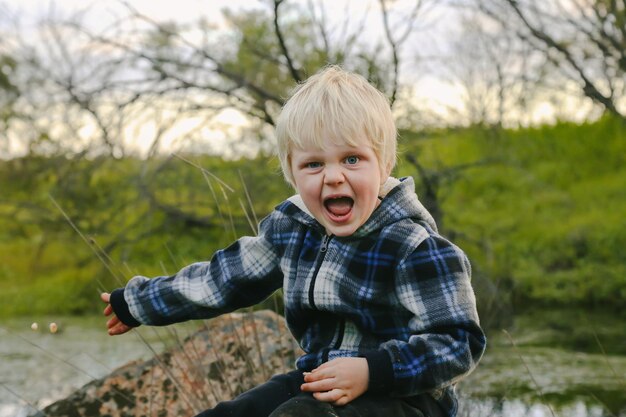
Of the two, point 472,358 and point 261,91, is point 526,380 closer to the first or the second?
point 261,91

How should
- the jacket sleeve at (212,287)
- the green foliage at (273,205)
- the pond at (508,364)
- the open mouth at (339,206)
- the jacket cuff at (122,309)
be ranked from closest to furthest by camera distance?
the open mouth at (339,206)
the jacket sleeve at (212,287)
the jacket cuff at (122,309)
the pond at (508,364)
the green foliage at (273,205)

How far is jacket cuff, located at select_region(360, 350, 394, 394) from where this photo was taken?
206cm

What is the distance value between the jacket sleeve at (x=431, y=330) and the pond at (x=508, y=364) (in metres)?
1.67

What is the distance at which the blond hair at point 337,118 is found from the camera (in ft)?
7.10

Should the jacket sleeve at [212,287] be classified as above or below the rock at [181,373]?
above

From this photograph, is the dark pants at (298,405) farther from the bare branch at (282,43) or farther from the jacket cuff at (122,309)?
the bare branch at (282,43)

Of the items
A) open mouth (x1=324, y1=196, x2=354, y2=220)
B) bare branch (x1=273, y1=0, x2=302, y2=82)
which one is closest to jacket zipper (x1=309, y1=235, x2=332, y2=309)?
open mouth (x1=324, y1=196, x2=354, y2=220)

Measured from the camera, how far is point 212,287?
2.54 m

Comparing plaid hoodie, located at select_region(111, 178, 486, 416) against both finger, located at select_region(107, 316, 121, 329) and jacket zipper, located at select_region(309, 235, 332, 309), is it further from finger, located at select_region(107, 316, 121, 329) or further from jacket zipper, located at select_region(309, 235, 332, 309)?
finger, located at select_region(107, 316, 121, 329)

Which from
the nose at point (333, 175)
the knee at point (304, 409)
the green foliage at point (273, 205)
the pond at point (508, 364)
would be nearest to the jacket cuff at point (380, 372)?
the knee at point (304, 409)

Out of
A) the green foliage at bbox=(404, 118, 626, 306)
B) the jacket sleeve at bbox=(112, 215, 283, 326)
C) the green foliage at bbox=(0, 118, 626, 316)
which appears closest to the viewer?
the jacket sleeve at bbox=(112, 215, 283, 326)

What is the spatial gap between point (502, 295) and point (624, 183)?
4.63 meters

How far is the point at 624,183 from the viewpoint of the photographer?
10.7m

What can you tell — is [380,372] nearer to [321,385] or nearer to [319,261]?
[321,385]
